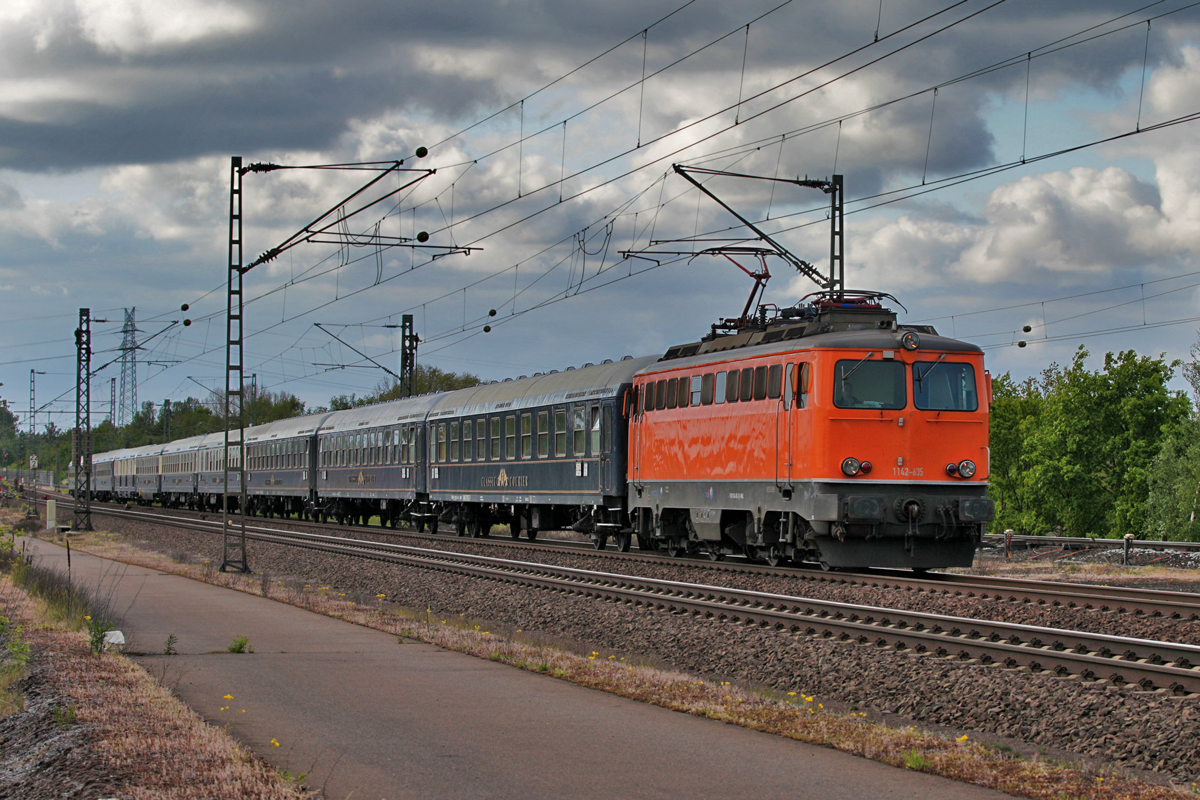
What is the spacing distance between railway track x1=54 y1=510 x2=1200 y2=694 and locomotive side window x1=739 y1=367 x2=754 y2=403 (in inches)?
138

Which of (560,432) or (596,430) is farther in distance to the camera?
Result: (560,432)

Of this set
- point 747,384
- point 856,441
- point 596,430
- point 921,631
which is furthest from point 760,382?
point 921,631

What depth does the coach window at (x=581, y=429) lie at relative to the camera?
26.8m

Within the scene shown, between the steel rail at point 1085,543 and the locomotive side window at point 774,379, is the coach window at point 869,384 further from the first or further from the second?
the steel rail at point 1085,543

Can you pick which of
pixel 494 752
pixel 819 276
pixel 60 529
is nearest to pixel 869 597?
pixel 494 752

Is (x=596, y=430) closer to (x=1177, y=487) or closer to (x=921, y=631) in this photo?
(x=921, y=631)

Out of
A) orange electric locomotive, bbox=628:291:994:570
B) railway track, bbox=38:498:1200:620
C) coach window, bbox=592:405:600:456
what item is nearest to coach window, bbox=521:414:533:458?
coach window, bbox=592:405:600:456

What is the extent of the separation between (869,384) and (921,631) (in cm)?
606

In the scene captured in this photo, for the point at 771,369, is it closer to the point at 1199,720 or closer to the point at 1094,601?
→ the point at 1094,601

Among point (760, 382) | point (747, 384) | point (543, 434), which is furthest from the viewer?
point (543, 434)

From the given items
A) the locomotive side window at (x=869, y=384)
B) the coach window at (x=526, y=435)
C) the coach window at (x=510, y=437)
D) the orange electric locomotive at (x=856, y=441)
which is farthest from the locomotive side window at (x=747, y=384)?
the coach window at (x=510, y=437)

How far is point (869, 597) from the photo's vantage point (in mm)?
15742

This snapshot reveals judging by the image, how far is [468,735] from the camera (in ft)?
27.5

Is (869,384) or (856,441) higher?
(869,384)
